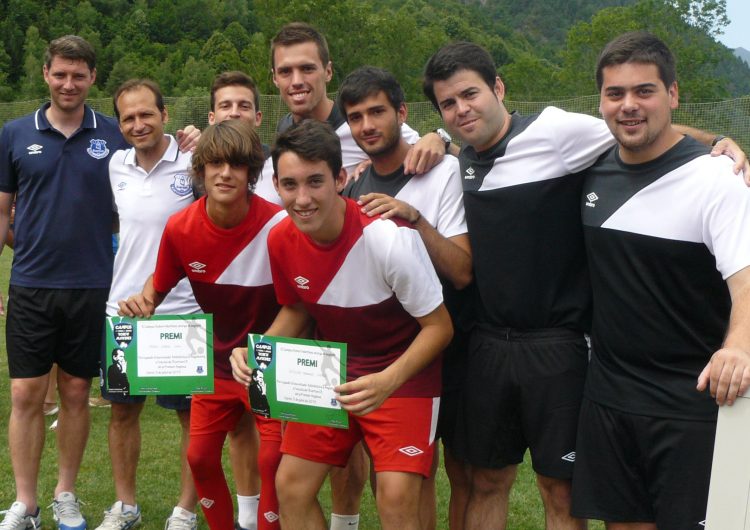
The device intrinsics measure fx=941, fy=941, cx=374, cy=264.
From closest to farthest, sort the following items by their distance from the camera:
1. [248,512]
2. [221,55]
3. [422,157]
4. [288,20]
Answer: [422,157]
[248,512]
[288,20]
[221,55]

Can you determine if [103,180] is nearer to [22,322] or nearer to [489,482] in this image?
[22,322]

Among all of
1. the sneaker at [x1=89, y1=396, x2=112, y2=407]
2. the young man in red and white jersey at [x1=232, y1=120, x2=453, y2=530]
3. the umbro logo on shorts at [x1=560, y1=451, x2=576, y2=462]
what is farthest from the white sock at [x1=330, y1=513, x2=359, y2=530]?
the sneaker at [x1=89, y1=396, x2=112, y2=407]

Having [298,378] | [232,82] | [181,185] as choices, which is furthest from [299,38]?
[298,378]

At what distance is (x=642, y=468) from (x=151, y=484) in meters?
3.69

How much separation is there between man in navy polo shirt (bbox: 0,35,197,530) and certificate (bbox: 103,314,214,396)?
1092mm

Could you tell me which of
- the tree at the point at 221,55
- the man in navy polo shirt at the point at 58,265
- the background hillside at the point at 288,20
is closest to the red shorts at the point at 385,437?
the man in navy polo shirt at the point at 58,265

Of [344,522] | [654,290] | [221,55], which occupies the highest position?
[221,55]

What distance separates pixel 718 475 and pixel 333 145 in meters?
1.92

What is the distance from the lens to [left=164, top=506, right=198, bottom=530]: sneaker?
5.20 meters

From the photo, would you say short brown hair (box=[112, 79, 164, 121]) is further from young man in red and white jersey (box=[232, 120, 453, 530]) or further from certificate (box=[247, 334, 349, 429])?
certificate (box=[247, 334, 349, 429])

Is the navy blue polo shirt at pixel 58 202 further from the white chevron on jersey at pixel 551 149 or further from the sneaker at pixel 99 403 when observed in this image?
the sneaker at pixel 99 403

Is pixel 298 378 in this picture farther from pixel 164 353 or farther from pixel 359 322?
pixel 164 353

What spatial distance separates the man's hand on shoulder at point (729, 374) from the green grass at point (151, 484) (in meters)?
2.79

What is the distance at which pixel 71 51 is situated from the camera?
5289 millimetres
